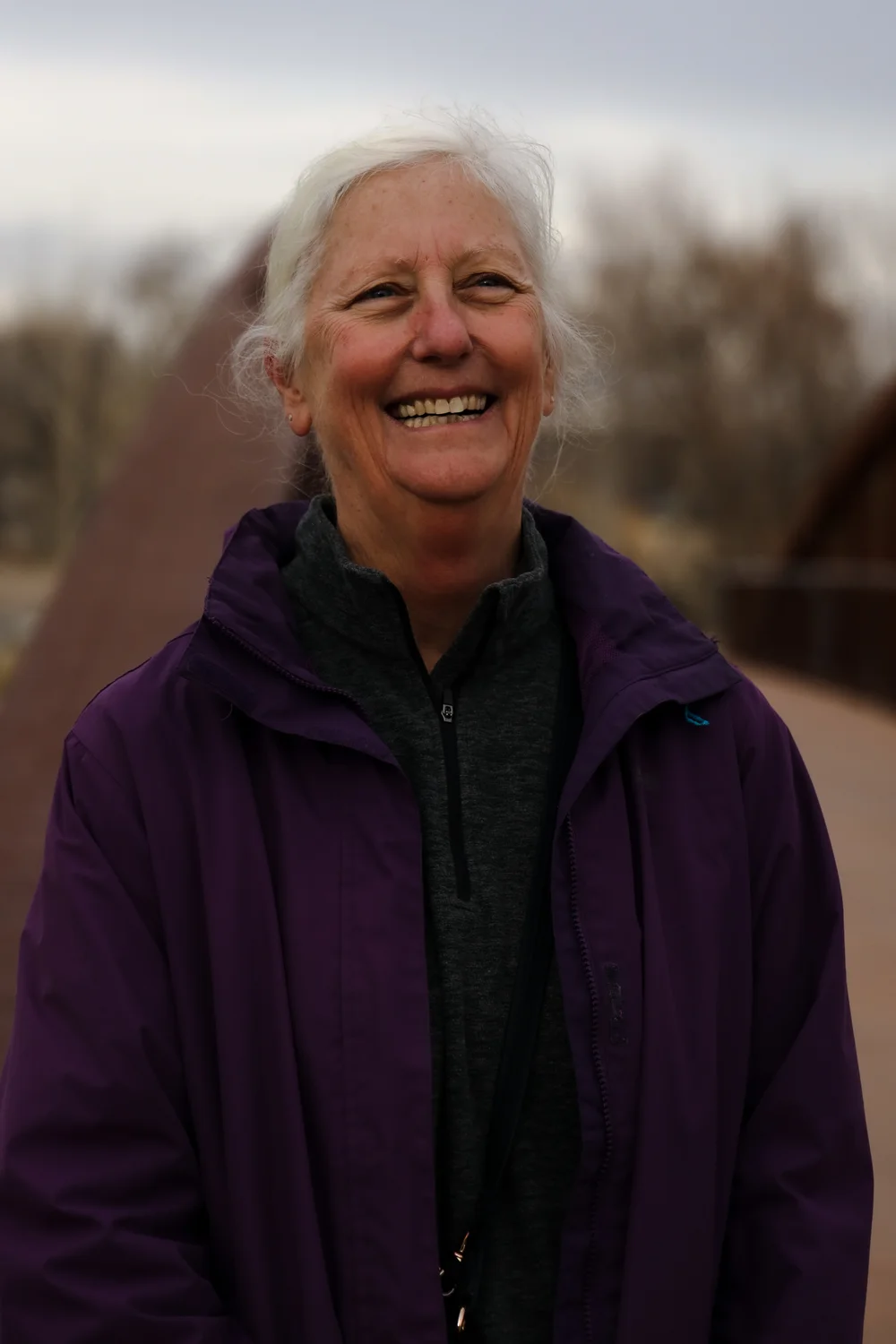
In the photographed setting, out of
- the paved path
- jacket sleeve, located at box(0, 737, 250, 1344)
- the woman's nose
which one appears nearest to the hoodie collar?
the woman's nose

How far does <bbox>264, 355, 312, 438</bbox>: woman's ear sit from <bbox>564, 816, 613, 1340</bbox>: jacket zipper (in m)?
0.66

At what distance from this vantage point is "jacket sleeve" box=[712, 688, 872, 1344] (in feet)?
5.68

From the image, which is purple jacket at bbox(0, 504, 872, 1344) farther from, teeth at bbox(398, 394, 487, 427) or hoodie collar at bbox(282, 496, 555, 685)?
teeth at bbox(398, 394, 487, 427)

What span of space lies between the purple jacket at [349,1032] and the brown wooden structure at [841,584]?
8.96 meters

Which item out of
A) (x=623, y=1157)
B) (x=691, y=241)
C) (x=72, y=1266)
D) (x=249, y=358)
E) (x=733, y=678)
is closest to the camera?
(x=72, y=1266)

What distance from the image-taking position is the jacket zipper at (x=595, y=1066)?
A: 1.66 m

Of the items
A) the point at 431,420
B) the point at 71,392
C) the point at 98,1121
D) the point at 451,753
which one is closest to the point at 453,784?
the point at 451,753

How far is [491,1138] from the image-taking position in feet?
5.57

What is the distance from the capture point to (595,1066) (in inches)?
65.4

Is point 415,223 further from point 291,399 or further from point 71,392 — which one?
point 71,392

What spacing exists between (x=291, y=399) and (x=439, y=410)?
0.27 meters

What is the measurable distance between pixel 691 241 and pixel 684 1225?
33130mm

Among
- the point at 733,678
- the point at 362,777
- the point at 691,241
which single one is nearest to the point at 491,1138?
the point at 362,777

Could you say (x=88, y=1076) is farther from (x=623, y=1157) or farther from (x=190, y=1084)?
(x=623, y=1157)
